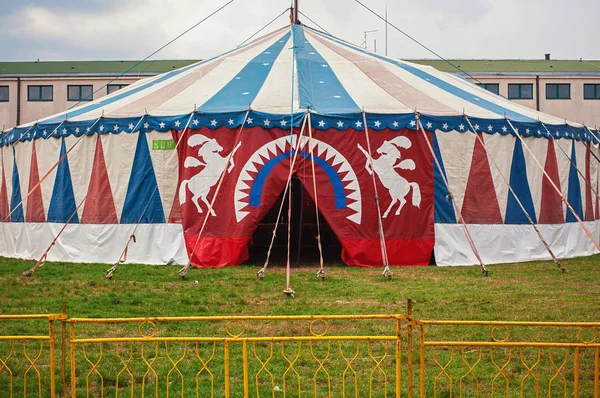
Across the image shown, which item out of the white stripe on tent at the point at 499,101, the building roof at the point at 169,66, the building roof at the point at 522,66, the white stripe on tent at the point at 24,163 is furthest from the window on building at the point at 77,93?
the white stripe on tent at the point at 499,101

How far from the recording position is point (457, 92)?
1556 cm

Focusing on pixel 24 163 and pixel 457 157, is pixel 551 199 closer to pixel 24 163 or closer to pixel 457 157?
pixel 457 157

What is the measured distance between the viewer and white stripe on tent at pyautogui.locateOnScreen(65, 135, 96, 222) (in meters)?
14.0

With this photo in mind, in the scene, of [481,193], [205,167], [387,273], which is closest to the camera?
[387,273]

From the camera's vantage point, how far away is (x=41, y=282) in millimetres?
11031

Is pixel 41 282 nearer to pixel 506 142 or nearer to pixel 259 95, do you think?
pixel 259 95

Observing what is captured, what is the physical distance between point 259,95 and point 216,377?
8303 millimetres

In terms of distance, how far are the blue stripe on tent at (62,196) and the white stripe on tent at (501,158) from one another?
23.7 feet

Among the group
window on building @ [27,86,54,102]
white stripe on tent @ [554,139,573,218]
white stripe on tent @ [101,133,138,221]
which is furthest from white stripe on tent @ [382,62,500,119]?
window on building @ [27,86,54,102]

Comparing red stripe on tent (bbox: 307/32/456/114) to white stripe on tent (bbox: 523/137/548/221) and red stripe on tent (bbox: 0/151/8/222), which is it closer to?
white stripe on tent (bbox: 523/137/548/221)

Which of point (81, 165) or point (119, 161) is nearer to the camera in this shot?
point (119, 161)

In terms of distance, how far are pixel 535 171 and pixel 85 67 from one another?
30.1 metres

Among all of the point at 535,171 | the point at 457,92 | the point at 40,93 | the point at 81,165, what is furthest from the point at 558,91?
the point at 81,165

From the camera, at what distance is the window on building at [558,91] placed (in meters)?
37.8
